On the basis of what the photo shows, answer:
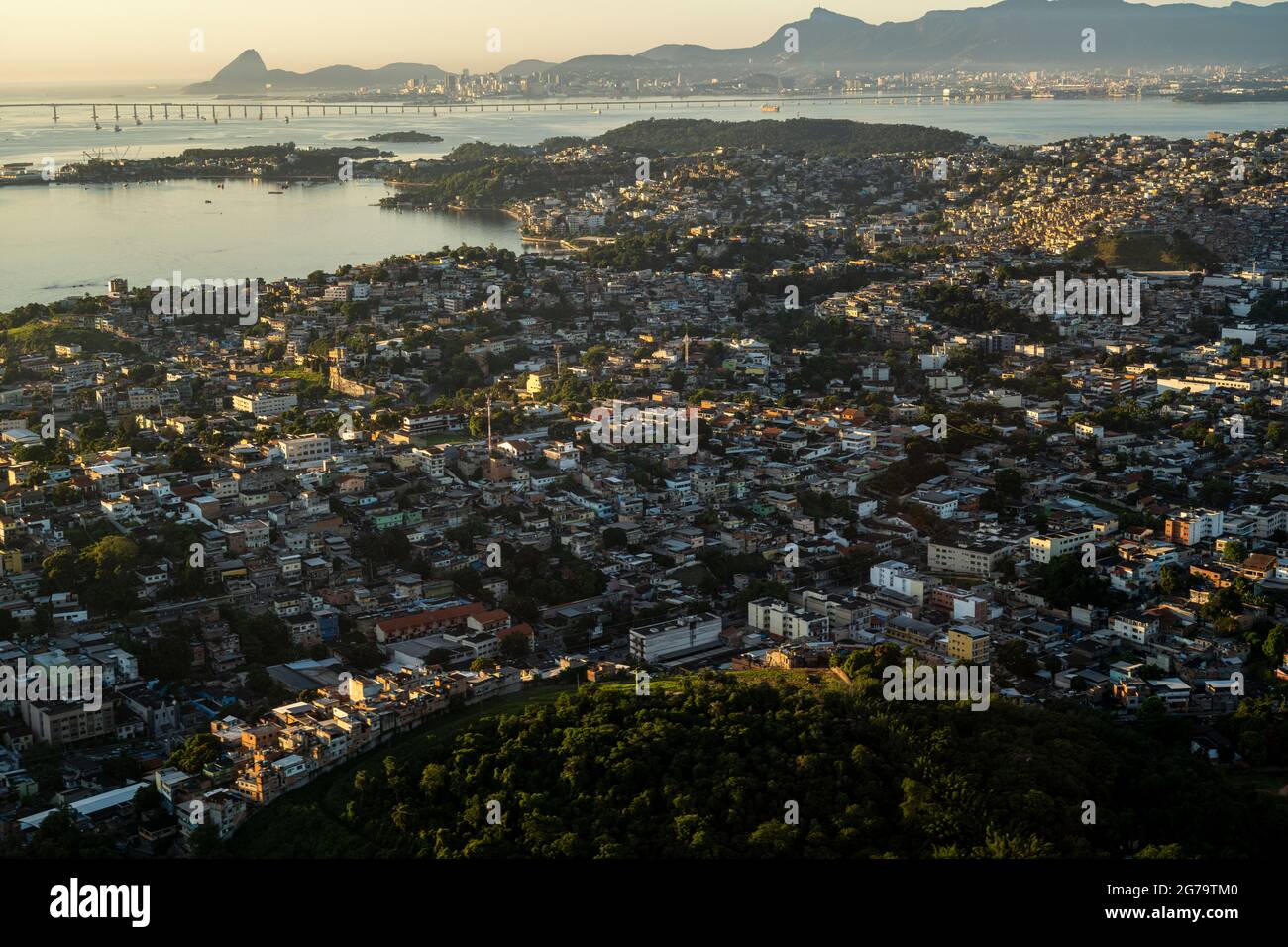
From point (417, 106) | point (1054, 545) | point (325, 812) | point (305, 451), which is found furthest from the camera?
point (417, 106)

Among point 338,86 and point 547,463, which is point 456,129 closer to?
point 338,86

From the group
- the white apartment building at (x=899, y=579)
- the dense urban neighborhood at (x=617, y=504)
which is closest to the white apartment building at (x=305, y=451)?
the dense urban neighborhood at (x=617, y=504)

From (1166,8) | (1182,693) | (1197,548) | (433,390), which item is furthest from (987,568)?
(1166,8)

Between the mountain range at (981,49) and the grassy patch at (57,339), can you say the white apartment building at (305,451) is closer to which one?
the grassy patch at (57,339)

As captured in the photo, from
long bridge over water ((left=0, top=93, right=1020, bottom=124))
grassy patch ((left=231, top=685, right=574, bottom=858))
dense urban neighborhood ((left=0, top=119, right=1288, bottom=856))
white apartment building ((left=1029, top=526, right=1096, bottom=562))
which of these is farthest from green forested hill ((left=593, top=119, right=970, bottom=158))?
grassy patch ((left=231, top=685, right=574, bottom=858))

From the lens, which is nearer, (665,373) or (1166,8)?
(665,373)

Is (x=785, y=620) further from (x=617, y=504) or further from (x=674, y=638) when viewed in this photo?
(x=617, y=504)

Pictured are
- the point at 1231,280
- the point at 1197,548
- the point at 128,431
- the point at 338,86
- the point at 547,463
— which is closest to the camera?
the point at 1197,548

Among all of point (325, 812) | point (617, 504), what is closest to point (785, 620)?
point (617, 504)
